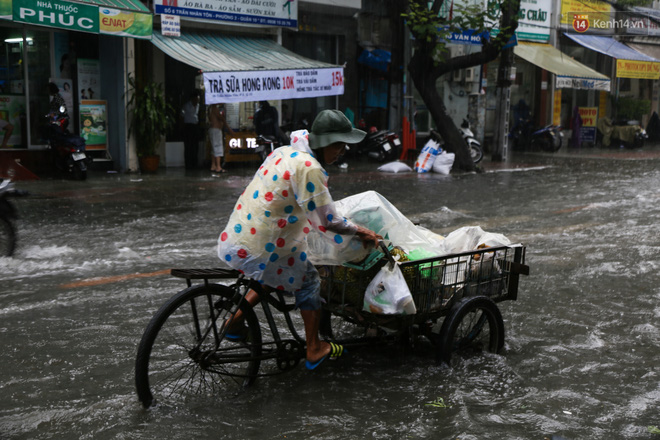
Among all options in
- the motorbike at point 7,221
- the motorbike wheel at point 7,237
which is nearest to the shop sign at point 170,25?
the motorbike at point 7,221

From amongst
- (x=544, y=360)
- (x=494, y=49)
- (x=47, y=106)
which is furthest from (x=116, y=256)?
(x=494, y=49)

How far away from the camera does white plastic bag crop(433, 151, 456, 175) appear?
687 inches

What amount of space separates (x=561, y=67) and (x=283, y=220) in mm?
23687

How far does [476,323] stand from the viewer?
189 inches

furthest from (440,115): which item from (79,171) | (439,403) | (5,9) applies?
(439,403)

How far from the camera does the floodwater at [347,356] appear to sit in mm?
3791

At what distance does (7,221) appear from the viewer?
24.1 feet

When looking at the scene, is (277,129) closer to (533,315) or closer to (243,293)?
(533,315)

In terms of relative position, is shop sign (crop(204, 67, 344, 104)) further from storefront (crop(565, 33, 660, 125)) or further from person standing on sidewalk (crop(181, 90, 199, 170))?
storefront (crop(565, 33, 660, 125))

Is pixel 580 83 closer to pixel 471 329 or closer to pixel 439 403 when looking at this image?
pixel 471 329

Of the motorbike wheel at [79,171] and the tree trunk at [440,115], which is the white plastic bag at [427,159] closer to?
the tree trunk at [440,115]

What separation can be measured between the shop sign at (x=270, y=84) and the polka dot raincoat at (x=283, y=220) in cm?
1135

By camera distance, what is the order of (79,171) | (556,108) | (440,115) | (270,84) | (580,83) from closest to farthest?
(79,171), (270,84), (440,115), (580,83), (556,108)

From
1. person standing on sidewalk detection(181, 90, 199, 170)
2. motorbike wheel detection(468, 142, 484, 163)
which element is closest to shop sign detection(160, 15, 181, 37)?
person standing on sidewalk detection(181, 90, 199, 170)
